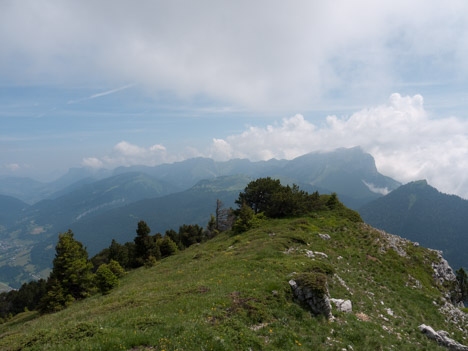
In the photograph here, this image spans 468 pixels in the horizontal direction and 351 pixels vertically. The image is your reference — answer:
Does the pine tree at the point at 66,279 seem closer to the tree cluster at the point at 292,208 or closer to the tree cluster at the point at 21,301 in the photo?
the tree cluster at the point at 292,208

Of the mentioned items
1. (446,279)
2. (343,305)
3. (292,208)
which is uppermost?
(292,208)

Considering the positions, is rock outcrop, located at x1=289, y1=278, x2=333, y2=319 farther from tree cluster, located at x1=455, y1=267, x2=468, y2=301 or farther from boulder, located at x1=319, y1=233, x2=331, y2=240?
tree cluster, located at x1=455, y1=267, x2=468, y2=301

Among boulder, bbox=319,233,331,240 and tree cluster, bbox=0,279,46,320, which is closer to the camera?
boulder, bbox=319,233,331,240

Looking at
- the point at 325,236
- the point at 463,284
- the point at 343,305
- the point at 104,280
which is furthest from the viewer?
the point at 463,284

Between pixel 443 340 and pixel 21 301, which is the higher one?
pixel 443 340

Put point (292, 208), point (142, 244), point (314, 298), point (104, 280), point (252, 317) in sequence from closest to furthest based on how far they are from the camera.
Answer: point (252, 317) → point (314, 298) → point (104, 280) → point (292, 208) → point (142, 244)

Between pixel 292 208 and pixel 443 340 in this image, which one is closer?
pixel 443 340

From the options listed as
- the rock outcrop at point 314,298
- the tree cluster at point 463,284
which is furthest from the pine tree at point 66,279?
the tree cluster at point 463,284

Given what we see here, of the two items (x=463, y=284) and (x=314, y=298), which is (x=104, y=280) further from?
(x=463, y=284)

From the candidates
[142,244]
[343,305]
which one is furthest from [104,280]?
[343,305]

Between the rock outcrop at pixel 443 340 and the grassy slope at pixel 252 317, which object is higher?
the grassy slope at pixel 252 317

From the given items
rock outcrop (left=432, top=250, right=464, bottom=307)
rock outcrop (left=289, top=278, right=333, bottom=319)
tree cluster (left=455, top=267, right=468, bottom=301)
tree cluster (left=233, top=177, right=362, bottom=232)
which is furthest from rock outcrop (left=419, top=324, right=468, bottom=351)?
tree cluster (left=233, top=177, right=362, bottom=232)

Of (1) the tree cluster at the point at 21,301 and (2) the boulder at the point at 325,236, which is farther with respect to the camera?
(1) the tree cluster at the point at 21,301

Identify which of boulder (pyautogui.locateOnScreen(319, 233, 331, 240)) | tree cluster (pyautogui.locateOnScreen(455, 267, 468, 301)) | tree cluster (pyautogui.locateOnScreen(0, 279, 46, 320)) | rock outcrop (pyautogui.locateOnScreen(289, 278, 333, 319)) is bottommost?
tree cluster (pyautogui.locateOnScreen(0, 279, 46, 320))
